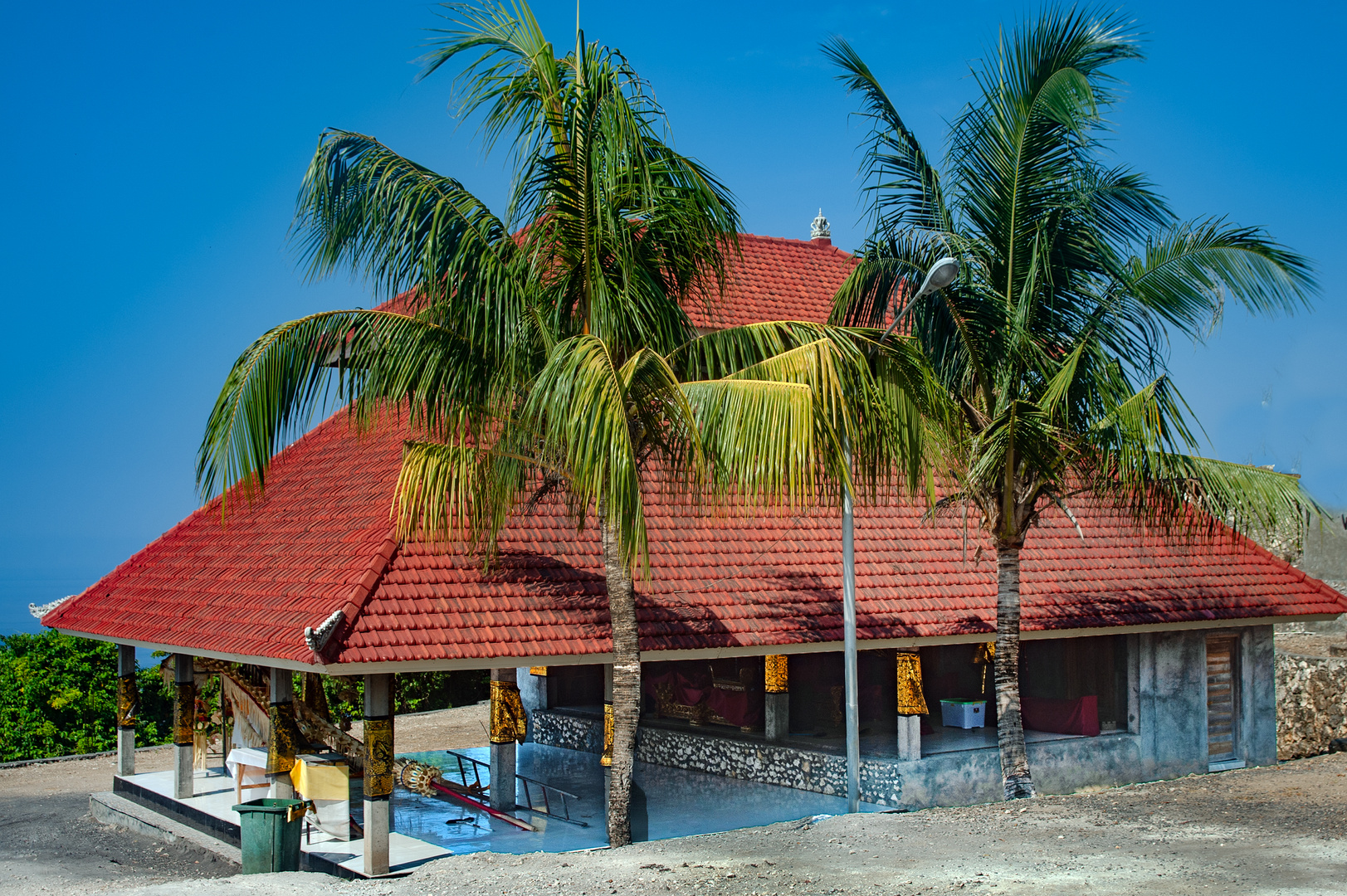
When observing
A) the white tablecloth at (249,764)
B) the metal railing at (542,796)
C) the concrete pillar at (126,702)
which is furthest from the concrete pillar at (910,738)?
the concrete pillar at (126,702)

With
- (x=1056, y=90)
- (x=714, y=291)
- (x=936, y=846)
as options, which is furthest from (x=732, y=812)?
(x=1056, y=90)

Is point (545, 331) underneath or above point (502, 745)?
above

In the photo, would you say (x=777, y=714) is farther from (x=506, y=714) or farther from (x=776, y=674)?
(x=506, y=714)

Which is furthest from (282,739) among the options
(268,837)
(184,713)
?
(184,713)

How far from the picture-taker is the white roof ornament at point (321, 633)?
1026 cm

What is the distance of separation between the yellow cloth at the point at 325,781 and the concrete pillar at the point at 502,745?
9.27 ft

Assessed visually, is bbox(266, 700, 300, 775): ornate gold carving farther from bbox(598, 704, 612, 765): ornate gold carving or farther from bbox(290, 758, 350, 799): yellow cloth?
bbox(598, 704, 612, 765): ornate gold carving

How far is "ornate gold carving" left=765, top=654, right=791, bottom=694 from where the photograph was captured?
15.2m

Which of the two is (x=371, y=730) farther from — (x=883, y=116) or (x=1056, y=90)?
(x=1056, y=90)

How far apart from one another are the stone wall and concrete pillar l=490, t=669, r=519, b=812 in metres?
11.6

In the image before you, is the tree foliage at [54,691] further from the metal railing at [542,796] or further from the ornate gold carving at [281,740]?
the ornate gold carving at [281,740]

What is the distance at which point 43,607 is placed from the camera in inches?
728

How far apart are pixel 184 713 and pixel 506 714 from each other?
4.14 metres

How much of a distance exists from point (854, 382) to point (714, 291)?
701cm
